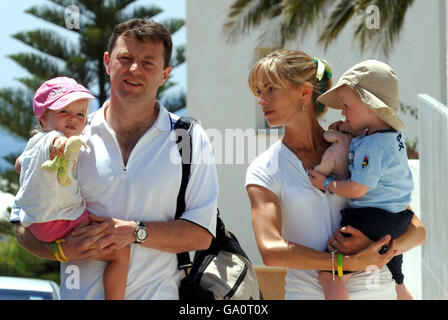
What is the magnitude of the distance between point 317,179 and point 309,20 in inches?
375

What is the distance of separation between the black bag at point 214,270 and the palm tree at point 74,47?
37.5 feet

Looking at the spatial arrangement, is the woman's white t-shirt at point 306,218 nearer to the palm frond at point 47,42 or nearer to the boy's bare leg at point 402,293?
the boy's bare leg at point 402,293

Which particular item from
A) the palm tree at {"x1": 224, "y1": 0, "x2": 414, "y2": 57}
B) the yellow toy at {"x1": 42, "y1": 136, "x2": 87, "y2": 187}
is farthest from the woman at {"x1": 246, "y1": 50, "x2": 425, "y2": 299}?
the palm tree at {"x1": 224, "y1": 0, "x2": 414, "y2": 57}

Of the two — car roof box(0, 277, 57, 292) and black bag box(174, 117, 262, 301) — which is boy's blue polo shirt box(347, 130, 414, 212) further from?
car roof box(0, 277, 57, 292)

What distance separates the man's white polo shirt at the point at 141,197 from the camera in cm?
294

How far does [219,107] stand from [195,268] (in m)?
9.42

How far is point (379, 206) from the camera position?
3.09 meters

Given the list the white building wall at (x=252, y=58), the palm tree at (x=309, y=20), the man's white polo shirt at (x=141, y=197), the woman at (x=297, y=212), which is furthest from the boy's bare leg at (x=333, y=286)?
the white building wall at (x=252, y=58)

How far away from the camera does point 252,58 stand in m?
12.7

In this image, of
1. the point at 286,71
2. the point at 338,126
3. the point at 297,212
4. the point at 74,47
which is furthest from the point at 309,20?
the point at 297,212

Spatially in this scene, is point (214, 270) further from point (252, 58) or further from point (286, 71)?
point (252, 58)

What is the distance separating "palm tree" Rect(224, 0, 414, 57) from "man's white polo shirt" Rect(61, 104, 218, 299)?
30.2 feet
